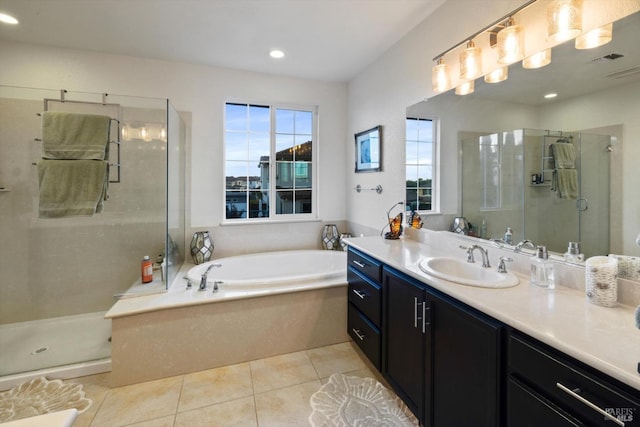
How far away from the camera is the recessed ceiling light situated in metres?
2.16

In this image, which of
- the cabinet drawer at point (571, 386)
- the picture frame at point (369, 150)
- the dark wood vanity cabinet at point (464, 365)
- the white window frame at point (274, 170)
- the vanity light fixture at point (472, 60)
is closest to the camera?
the cabinet drawer at point (571, 386)

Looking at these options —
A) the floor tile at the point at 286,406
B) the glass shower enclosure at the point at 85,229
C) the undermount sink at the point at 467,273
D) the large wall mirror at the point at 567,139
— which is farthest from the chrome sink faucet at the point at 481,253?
the glass shower enclosure at the point at 85,229

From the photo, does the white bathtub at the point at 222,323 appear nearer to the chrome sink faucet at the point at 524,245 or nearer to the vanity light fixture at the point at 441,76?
the chrome sink faucet at the point at 524,245

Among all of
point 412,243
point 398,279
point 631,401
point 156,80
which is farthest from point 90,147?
point 631,401

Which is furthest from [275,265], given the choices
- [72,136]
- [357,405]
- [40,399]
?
[72,136]

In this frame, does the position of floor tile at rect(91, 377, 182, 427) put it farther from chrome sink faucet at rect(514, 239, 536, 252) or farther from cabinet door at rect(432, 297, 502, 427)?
chrome sink faucet at rect(514, 239, 536, 252)

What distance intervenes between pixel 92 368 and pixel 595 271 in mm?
2946

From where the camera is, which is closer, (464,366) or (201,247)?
(464,366)

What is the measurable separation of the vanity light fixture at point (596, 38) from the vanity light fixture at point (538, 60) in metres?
0.12

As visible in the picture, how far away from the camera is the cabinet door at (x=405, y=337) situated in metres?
1.47

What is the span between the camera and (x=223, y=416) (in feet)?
5.54

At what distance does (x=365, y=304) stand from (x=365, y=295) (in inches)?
2.6

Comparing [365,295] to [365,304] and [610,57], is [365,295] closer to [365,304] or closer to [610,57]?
[365,304]

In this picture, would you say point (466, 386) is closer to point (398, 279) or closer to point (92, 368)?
point (398, 279)
